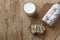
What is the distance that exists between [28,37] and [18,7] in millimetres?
194

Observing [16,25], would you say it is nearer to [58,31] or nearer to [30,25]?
[30,25]

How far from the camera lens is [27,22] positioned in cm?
157

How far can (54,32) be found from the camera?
153cm

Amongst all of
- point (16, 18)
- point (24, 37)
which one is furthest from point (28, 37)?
point (16, 18)

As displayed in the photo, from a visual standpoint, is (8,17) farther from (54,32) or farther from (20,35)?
(54,32)

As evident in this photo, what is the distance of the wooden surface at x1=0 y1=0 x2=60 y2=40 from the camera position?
5.02 feet

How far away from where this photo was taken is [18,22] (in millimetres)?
1577

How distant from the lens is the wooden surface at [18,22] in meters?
1.53

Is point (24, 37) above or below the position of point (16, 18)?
below

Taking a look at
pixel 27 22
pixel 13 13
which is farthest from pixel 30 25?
pixel 13 13

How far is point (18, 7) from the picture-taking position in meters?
1.60

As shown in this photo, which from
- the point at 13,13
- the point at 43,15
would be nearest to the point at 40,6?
the point at 43,15

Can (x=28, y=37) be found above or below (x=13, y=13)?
below

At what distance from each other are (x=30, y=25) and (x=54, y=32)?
15cm
